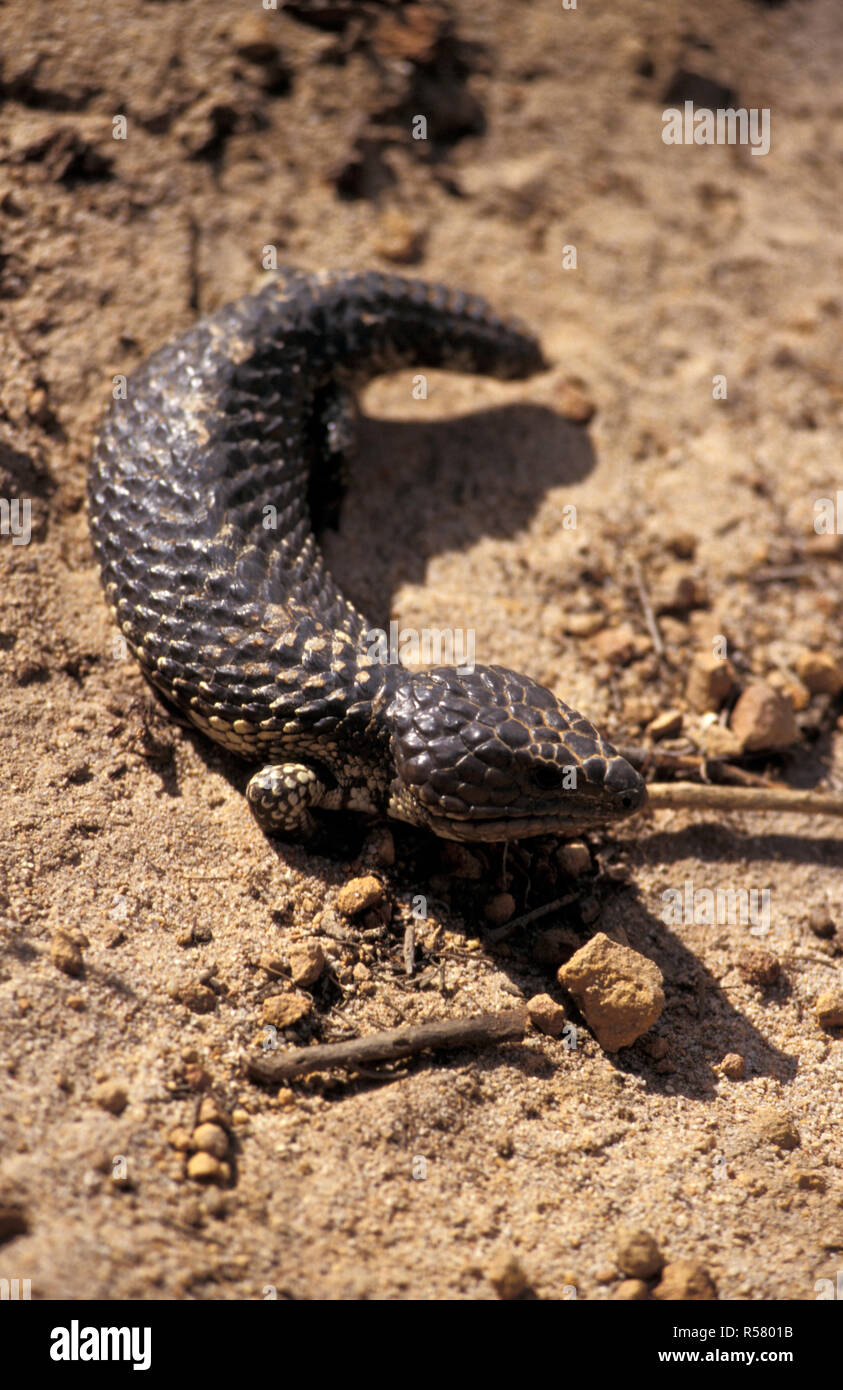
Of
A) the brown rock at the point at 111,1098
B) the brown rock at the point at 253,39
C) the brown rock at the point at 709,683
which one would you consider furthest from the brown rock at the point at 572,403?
the brown rock at the point at 111,1098

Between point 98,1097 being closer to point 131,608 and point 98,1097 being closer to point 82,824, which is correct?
point 82,824

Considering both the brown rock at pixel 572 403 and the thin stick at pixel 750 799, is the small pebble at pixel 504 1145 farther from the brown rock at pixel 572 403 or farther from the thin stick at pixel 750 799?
the brown rock at pixel 572 403

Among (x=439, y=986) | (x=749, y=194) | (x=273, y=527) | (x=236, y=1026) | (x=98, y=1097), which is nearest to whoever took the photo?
(x=98, y=1097)

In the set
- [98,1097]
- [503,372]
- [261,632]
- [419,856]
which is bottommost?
[98,1097]

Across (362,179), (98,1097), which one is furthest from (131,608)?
(362,179)

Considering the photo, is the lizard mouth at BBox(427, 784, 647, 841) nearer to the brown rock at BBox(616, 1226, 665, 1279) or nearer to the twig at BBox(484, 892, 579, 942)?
the twig at BBox(484, 892, 579, 942)

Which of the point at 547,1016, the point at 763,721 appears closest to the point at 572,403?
the point at 763,721

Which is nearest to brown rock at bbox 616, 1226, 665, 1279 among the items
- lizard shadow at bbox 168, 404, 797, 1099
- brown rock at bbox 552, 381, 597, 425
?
lizard shadow at bbox 168, 404, 797, 1099

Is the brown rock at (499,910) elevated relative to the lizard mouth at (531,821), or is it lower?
lower
